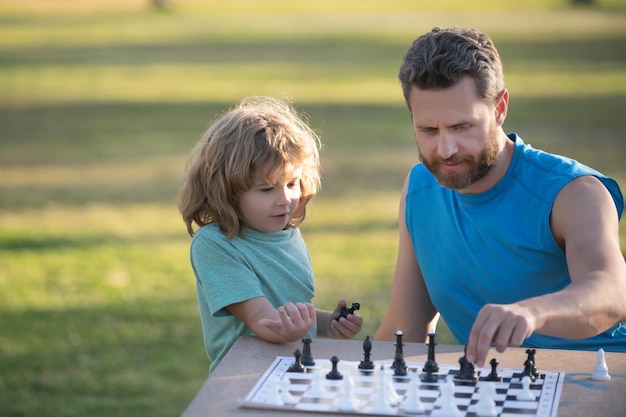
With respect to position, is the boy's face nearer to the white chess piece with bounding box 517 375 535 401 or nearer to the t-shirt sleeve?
the t-shirt sleeve

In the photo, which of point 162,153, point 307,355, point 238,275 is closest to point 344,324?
point 238,275

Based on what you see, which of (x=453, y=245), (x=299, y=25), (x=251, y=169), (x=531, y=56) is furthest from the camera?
(x=299, y=25)

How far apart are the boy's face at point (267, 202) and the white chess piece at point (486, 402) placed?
122 centimetres

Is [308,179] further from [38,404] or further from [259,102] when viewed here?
[38,404]

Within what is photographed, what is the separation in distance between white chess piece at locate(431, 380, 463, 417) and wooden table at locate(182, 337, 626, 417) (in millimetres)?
285

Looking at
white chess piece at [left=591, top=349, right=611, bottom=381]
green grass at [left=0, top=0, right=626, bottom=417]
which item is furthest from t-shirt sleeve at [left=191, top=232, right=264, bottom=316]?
green grass at [left=0, top=0, right=626, bottom=417]

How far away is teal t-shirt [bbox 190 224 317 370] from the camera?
3734mm

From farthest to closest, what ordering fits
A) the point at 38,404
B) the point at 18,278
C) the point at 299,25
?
the point at 299,25, the point at 18,278, the point at 38,404

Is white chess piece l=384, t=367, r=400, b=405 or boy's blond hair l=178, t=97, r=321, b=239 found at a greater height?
boy's blond hair l=178, t=97, r=321, b=239

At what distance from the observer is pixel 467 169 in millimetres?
3902

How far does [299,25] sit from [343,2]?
496 inches

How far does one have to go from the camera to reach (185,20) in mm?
40531

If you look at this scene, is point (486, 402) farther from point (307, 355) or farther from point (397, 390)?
point (307, 355)

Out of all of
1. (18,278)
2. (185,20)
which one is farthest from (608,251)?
(185,20)
